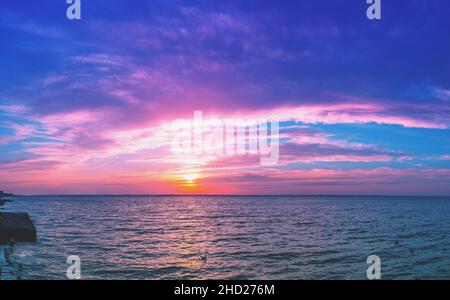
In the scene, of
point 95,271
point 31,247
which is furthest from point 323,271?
point 31,247

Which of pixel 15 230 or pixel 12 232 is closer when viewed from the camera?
pixel 12 232

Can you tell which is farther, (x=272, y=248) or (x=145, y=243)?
(x=145, y=243)

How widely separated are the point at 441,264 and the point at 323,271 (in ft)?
39.6

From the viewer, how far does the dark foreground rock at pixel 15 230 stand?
40844 mm

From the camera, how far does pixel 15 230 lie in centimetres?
4156

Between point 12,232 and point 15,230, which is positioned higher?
point 15,230

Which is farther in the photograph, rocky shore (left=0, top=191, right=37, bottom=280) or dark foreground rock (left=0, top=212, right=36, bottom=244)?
dark foreground rock (left=0, top=212, right=36, bottom=244)

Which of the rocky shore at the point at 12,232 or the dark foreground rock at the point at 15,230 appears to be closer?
the rocky shore at the point at 12,232

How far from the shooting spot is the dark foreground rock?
4084 centimetres

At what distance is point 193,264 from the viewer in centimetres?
3139
